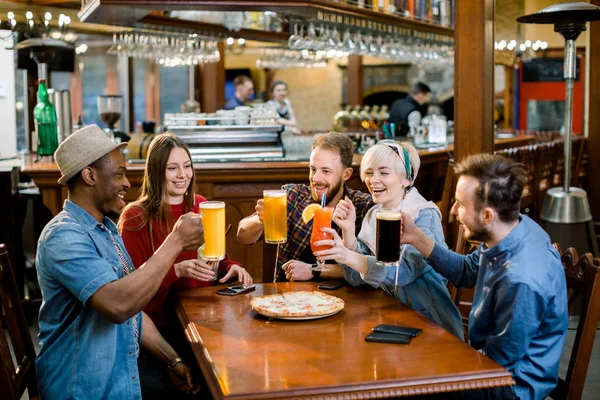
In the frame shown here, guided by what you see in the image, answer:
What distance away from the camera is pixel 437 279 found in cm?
284

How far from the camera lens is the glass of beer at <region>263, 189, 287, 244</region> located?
2896mm

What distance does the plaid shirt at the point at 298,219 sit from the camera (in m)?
3.35

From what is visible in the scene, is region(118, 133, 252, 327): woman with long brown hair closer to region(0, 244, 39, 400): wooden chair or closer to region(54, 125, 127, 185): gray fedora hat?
region(0, 244, 39, 400): wooden chair

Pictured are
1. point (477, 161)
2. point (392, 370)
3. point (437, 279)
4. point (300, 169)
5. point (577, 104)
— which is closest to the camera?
point (392, 370)

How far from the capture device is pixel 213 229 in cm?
267

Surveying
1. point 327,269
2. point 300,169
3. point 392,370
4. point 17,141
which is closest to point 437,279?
point 327,269

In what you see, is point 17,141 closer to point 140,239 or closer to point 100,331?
point 140,239

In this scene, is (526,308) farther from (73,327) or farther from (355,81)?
(355,81)

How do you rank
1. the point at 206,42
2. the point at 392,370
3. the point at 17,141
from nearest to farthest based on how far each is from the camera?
the point at 392,370 < the point at 206,42 < the point at 17,141

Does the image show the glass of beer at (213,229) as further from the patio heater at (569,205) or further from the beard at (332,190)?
the patio heater at (569,205)

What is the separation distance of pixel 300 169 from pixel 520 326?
3378 millimetres

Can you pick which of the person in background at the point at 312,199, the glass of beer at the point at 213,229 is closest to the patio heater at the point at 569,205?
the person in background at the point at 312,199

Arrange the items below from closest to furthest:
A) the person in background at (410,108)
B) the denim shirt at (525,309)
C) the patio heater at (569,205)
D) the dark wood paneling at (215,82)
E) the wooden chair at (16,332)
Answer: the denim shirt at (525,309), the wooden chair at (16,332), the patio heater at (569,205), the person in background at (410,108), the dark wood paneling at (215,82)

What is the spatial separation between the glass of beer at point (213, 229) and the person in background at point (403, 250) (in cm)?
35
